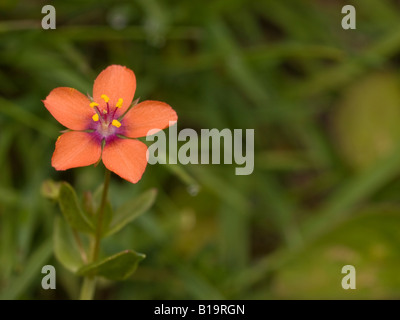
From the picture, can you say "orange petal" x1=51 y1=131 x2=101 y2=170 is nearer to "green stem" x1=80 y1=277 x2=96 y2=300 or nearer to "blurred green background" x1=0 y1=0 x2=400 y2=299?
"green stem" x1=80 y1=277 x2=96 y2=300

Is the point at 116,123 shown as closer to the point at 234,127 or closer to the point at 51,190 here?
the point at 51,190

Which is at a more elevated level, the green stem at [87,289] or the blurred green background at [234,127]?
the blurred green background at [234,127]

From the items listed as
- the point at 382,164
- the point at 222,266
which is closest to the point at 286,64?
the point at 382,164

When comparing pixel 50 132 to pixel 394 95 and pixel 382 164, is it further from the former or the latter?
pixel 394 95

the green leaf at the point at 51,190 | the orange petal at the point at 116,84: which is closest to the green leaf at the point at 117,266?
the green leaf at the point at 51,190

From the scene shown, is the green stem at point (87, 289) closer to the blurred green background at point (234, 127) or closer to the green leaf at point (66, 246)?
the green leaf at point (66, 246)

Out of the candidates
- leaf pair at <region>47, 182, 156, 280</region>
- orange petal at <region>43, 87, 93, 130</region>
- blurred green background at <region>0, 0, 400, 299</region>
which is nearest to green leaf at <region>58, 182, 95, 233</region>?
leaf pair at <region>47, 182, 156, 280</region>
